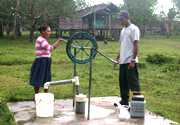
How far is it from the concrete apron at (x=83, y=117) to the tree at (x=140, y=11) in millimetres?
41496

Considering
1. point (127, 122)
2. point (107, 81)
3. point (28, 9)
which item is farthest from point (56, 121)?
point (28, 9)

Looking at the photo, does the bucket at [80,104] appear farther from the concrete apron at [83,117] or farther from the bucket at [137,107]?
the bucket at [137,107]

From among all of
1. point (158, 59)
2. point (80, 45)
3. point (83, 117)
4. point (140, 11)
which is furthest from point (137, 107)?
point (140, 11)

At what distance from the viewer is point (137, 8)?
50.1m

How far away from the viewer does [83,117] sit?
283 inches

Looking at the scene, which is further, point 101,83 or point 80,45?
point 101,83

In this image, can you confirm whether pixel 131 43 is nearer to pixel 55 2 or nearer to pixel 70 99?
pixel 70 99

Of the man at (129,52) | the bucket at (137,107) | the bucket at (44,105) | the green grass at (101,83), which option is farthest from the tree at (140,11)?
the bucket at (44,105)

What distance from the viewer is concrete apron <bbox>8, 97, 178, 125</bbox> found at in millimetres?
6863

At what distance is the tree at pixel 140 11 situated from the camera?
4900 cm

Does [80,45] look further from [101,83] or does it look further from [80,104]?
[101,83]

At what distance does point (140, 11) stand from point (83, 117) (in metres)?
43.2

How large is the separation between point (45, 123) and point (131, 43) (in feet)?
6.47

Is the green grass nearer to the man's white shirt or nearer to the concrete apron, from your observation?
the concrete apron
